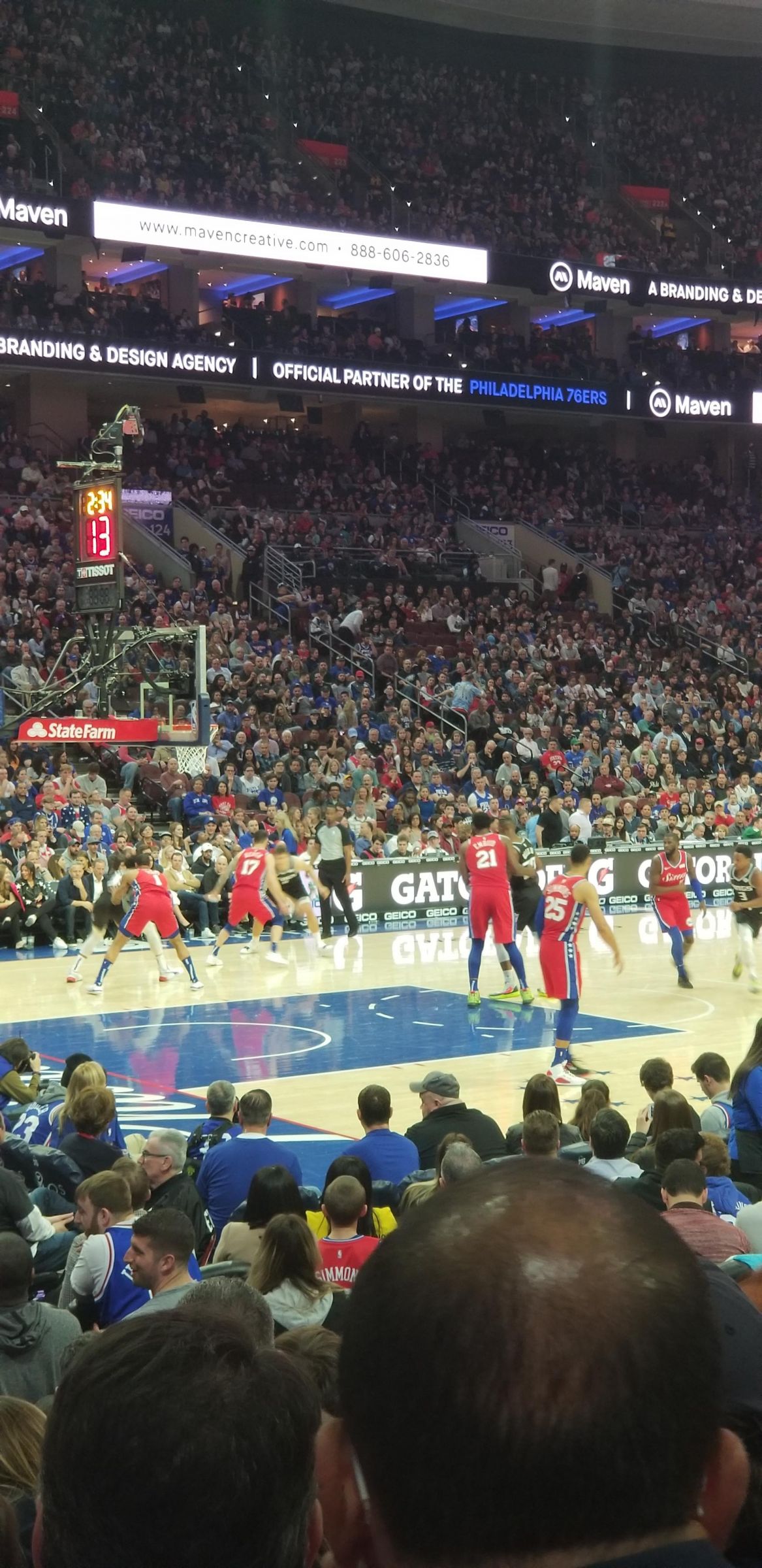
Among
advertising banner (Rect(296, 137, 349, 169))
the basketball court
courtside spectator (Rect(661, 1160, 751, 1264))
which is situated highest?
advertising banner (Rect(296, 137, 349, 169))

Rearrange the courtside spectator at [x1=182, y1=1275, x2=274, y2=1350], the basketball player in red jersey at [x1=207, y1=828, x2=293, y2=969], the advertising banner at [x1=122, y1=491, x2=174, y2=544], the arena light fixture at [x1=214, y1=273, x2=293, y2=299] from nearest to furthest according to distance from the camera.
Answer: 1. the courtside spectator at [x1=182, y1=1275, x2=274, y2=1350]
2. the basketball player in red jersey at [x1=207, y1=828, x2=293, y2=969]
3. the advertising banner at [x1=122, y1=491, x2=174, y2=544]
4. the arena light fixture at [x1=214, y1=273, x2=293, y2=299]

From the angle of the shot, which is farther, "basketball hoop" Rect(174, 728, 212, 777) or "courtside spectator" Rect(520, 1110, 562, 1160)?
"basketball hoop" Rect(174, 728, 212, 777)

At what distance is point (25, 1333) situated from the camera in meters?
4.96

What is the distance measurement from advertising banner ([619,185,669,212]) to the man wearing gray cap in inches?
1666

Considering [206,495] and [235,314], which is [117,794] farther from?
[235,314]

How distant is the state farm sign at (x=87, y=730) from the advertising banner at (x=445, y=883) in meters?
7.28

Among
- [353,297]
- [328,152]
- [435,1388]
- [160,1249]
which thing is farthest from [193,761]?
[435,1388]

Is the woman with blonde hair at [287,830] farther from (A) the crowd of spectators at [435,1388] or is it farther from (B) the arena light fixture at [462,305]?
(B) the arena light fixture at [462,305]

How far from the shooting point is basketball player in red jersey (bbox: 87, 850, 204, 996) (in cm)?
1767

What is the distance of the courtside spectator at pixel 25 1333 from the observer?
4.87 meters

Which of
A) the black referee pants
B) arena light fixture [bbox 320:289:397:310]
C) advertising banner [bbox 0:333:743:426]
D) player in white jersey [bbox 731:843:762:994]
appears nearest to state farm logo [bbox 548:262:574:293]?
advertising banner [bbox 0:333:743:426]

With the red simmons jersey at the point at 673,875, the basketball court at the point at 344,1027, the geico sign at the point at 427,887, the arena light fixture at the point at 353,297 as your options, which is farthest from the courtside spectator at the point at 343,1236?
the arena light fixture at the point at 353,297

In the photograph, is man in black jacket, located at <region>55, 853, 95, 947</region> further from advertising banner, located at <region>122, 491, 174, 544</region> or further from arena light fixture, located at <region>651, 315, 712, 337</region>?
arena light fixture, located at <region>651, 315, 712, 337</region>

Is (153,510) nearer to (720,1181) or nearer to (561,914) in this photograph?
(561,914)
